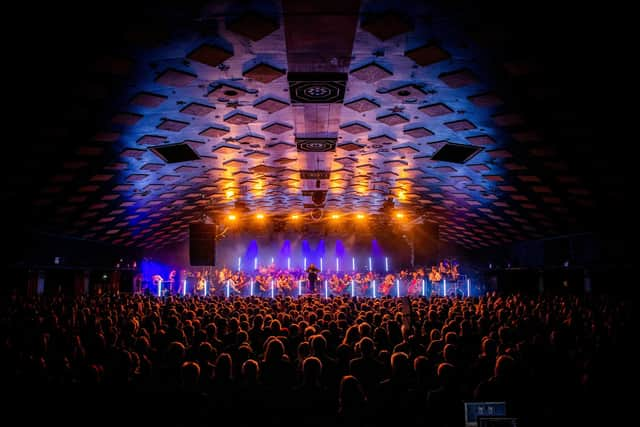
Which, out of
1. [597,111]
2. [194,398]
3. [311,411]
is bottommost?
[311,411]

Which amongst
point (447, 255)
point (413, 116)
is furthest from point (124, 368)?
point (447, 255)

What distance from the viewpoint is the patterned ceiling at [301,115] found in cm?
704

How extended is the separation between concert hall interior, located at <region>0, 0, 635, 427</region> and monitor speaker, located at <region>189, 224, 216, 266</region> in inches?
4.6

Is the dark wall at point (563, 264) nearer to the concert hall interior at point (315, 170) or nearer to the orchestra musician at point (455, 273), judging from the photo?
the concert hall interior at point (315, 170)

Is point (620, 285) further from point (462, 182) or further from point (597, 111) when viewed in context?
point (597, 111)

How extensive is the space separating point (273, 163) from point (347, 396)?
12703 millimetres

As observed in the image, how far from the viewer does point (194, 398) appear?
16.6 ft

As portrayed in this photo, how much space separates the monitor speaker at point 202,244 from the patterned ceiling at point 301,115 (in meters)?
1.70

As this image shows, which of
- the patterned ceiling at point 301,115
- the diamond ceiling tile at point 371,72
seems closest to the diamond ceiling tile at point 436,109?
the patterned ceiling at point 301,115

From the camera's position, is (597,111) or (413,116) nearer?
(597,111)

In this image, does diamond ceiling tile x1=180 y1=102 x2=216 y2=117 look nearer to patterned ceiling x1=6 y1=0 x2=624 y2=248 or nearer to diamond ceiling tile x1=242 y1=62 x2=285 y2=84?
patterned ceiling x1=6 y1=0 x2=624 y2=248

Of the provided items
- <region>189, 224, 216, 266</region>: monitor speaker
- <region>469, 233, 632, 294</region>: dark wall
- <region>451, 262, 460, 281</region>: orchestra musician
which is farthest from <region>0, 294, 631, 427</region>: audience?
<region>451, 262, 460, 281</region>: orchestra musician

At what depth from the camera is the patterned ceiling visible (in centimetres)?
704

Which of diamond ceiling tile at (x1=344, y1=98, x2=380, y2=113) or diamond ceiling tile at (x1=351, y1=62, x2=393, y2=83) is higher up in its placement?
diamond ceiling tile at (x1=344, y1=98, x2=380, y2=113)
